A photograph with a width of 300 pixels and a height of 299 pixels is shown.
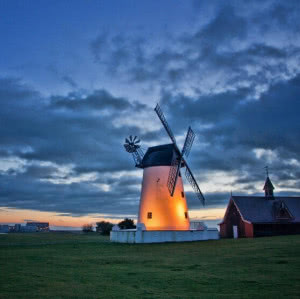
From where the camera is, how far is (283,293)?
8.56 meters

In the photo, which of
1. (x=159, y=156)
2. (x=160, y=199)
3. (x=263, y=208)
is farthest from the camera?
(x=263, y=208)

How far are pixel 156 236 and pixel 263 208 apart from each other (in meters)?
20.3

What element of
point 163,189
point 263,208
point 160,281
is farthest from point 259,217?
point 160,281

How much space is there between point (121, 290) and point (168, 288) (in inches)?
54.5

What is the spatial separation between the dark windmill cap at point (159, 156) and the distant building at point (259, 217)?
45.5 ft

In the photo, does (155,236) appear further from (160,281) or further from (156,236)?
(160,281)

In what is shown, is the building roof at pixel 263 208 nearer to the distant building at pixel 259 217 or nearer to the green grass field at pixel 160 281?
the distant building at pixel 259 217

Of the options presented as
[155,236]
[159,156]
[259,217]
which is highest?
[159,156]

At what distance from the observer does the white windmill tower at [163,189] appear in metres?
34.7

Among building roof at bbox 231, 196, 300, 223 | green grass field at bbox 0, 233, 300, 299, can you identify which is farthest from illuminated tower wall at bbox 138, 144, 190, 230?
green grass field at bbox 0, 233, 300, 299

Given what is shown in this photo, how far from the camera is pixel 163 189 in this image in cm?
3531

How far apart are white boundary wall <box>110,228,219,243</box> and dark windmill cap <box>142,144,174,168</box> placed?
7.53 metres

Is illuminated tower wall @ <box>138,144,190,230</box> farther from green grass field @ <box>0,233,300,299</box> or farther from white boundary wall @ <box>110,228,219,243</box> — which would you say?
green grass field @ <box>0,233,300,299</box>

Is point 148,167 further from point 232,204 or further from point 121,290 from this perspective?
point 121,290
